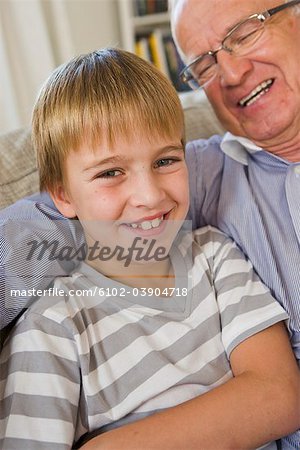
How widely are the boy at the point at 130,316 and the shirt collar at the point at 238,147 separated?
32 centimetres

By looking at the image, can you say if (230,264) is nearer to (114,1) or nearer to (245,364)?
(245,364)

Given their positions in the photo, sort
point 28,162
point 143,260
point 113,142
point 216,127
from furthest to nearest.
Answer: point 216,127 → point 28,162 → point 143,260 → point 113,142

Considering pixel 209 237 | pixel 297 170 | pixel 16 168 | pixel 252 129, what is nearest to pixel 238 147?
pixel 252 129

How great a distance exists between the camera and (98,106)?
2.96 ft

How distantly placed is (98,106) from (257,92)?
1.75 ft

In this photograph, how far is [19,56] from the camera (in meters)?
2.25

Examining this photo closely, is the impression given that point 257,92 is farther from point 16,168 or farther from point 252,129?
point 16,168

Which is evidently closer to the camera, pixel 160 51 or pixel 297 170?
pixel 297 170

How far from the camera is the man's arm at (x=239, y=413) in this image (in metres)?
0.82

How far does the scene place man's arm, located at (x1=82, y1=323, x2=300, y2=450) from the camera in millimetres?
825

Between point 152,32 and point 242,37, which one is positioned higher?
point 242,37

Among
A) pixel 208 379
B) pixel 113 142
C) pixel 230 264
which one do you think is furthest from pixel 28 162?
pixel 208 379

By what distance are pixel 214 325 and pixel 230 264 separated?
5.6 inches

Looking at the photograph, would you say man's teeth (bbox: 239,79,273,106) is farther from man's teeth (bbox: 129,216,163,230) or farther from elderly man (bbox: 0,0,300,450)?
man's teeth (bbox: 129,216,163,230)
